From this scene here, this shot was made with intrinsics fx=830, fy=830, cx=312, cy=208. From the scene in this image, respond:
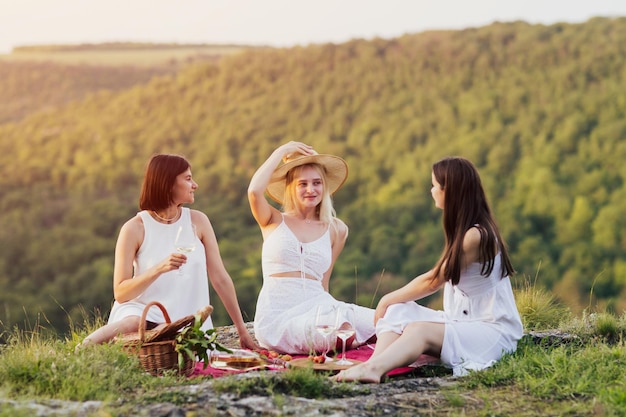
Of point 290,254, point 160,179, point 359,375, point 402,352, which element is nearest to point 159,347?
point 359,375

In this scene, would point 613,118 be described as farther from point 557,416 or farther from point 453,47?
point 557,416

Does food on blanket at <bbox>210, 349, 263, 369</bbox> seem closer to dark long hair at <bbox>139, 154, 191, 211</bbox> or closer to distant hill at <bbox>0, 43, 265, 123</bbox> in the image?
dark long hair at <bbox>139, 154, 191, 211</bbox>

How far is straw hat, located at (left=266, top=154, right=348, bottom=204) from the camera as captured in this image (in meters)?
6.13

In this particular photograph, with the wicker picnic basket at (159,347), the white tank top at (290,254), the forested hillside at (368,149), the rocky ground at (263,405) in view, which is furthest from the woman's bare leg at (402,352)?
the forested hillside at (368,149)

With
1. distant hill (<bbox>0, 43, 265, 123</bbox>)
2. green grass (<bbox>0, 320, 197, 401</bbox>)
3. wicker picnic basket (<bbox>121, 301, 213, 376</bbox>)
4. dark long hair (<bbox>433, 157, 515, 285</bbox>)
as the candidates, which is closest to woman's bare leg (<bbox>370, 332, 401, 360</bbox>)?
dark long hair (<bbox>433, 157, 515, 285</bbox>)

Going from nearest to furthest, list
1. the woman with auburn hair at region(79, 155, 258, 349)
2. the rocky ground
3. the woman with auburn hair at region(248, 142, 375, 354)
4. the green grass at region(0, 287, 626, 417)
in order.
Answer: the rocky ground < the green grass at region(0, 287, 626, 417) < the woman with auburn hair at region(79, 155, 258, 349) < the woman with auburn hair at region(248, 142, 375, 354)

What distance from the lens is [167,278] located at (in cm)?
561

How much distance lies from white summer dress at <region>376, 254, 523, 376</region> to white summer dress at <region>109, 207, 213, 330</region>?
1361 mm

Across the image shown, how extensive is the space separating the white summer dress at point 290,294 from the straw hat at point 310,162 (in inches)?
16.0

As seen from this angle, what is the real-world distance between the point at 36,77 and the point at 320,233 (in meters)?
46.7

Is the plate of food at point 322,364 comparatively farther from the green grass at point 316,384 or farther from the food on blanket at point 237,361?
A: the green grass at point 316,384

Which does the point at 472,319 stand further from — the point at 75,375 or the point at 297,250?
the point at 75,375

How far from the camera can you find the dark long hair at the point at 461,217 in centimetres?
506

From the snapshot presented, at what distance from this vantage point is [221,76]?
54.6 m
